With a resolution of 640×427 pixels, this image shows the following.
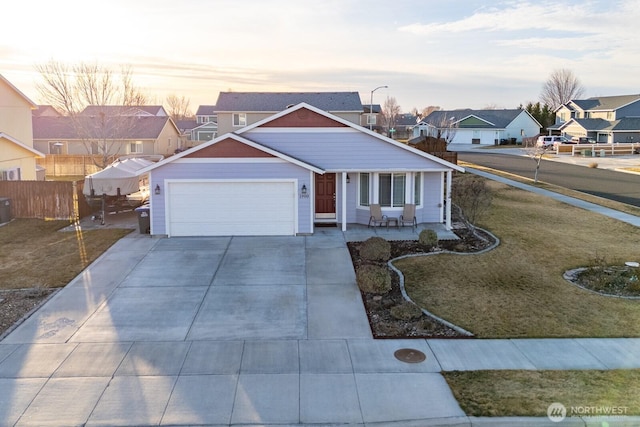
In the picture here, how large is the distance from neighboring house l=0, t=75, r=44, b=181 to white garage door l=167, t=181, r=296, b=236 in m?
11.2

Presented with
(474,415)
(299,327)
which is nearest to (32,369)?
(299,327)

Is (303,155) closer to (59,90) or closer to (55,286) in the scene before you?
(55,286)

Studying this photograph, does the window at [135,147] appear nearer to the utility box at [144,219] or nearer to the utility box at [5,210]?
the utility box at [5,210]

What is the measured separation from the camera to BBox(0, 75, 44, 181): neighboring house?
83.0 feet

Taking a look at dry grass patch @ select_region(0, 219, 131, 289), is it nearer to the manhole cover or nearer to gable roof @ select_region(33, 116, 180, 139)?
the manhole cover

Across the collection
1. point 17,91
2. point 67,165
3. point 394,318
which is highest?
point 17,91

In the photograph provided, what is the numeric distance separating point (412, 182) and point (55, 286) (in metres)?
12.5

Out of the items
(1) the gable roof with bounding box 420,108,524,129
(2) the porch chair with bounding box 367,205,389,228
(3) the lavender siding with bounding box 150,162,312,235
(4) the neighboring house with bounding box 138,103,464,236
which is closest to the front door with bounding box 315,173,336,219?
(4) the neighboring house with bounding box 138,103,464,236

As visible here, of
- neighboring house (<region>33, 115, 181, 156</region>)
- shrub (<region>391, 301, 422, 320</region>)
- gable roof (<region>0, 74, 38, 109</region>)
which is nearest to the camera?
shrub (<region>391, 301, 422, 320</region>)

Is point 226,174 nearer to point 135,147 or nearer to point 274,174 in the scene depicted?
point 274,174

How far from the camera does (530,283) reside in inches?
550

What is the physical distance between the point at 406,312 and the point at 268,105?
45830 millimetres

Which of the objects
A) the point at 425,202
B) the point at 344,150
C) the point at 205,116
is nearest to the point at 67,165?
the point at 344,150

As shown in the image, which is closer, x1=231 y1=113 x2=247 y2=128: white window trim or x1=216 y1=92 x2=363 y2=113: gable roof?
x1=216 y1=92 x2=363 y2=113: gable roof
